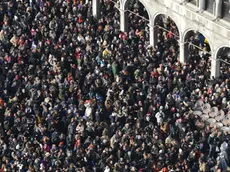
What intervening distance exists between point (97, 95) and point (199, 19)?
9157mm

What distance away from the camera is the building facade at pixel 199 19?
73375 mm

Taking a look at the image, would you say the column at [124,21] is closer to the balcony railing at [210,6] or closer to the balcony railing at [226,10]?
the balcony railing at [210,6]

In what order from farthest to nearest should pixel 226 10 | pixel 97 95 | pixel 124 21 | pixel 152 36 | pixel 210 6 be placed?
pixel 124 21 < pixel 152 36 < pixel 210 6 < pixel 97 95 < pixel 226 10

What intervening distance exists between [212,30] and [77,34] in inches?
451

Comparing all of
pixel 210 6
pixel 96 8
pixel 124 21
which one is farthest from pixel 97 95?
pixel 96 8

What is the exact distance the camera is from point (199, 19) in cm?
7494

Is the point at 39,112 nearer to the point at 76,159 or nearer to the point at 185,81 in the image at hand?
the point at 76,159

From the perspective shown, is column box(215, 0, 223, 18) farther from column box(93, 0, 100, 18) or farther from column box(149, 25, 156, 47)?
column box(93, 0, 100, 18)

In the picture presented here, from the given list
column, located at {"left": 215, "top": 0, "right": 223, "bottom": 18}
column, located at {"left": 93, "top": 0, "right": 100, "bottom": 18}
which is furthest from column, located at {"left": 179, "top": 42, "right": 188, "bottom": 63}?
column, located at {"left": 93, "top": 0, "right": 100, "bottom": 18}

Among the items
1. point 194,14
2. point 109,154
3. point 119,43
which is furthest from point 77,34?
point 109,154

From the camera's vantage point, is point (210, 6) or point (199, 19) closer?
point (210, 6)

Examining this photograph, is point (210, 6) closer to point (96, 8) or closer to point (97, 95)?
point (97, 95)

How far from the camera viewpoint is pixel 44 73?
7625cm

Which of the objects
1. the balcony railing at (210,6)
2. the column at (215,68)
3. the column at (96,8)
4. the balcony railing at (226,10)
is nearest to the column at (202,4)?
the balcony railing at (210,6)
